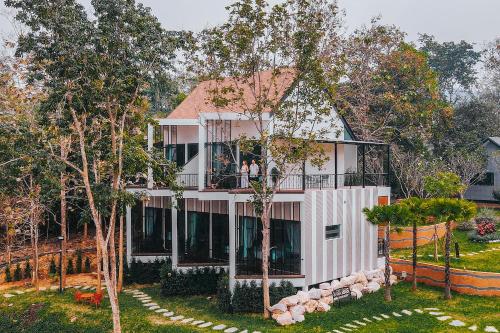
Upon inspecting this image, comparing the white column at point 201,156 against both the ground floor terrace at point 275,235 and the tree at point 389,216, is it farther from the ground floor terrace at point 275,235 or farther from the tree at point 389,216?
the tree at point 389,216

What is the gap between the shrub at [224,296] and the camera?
57.2ft

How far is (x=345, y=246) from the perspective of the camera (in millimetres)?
19969

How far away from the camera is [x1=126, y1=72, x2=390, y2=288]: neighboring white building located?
59.8 feet

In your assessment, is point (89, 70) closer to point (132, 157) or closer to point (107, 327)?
point (132, 157)

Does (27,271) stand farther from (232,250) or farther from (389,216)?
(389,216)

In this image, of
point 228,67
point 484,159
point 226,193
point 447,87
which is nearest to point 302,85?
point 228,67

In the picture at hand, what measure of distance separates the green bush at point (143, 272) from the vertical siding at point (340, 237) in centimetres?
749

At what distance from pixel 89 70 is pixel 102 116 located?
201cm

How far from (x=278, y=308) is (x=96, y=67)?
9.83m

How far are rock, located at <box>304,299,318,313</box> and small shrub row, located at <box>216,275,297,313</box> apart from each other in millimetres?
872

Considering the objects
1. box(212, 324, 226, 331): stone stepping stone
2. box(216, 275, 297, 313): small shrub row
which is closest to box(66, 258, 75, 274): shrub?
box(216, 275, 297, 313): small shrub row

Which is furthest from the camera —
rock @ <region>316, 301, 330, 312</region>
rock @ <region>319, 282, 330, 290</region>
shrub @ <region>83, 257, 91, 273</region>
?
shrub @ <region>83, 257, 91, 273</region>

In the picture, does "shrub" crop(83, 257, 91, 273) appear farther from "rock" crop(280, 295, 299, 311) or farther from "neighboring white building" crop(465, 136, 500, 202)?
"neighboring white building" crop(465, 136, 500, 202)

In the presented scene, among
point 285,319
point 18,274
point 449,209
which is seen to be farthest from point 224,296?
point 18,274
